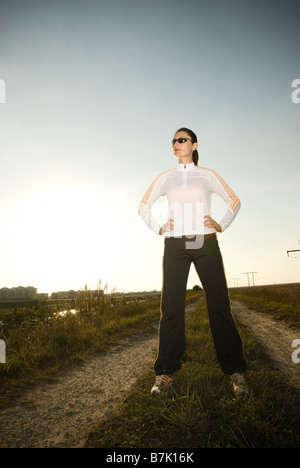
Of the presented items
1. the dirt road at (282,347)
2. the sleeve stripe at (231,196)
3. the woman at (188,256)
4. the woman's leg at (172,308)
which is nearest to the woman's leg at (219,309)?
the woman at (188,256)

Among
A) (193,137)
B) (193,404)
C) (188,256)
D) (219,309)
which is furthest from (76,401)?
(193,137)

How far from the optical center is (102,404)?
8.50 ft

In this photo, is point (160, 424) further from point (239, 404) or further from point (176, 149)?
point (176, 149)

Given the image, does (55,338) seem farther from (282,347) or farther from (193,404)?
(282,347)

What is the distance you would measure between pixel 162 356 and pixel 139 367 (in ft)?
4.36

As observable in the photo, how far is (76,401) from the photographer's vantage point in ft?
8.93

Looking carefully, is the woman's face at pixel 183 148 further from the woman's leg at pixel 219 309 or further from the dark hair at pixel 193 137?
the woman's leg at pixel 219 309

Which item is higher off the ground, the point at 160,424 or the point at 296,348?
the point at 160,424

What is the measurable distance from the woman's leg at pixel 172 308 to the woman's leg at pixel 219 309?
0.69 feet

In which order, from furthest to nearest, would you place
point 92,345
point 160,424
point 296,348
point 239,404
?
point 92,345 → point 296,348 → point 239,404 → point 160,424

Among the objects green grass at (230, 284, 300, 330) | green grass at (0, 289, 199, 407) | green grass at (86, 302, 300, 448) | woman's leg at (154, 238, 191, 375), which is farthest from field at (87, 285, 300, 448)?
green grass at (230, 284, 300, 330)

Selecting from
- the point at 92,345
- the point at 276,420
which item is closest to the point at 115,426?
the point at 276,420

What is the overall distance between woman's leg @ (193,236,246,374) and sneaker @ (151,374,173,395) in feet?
1.93
